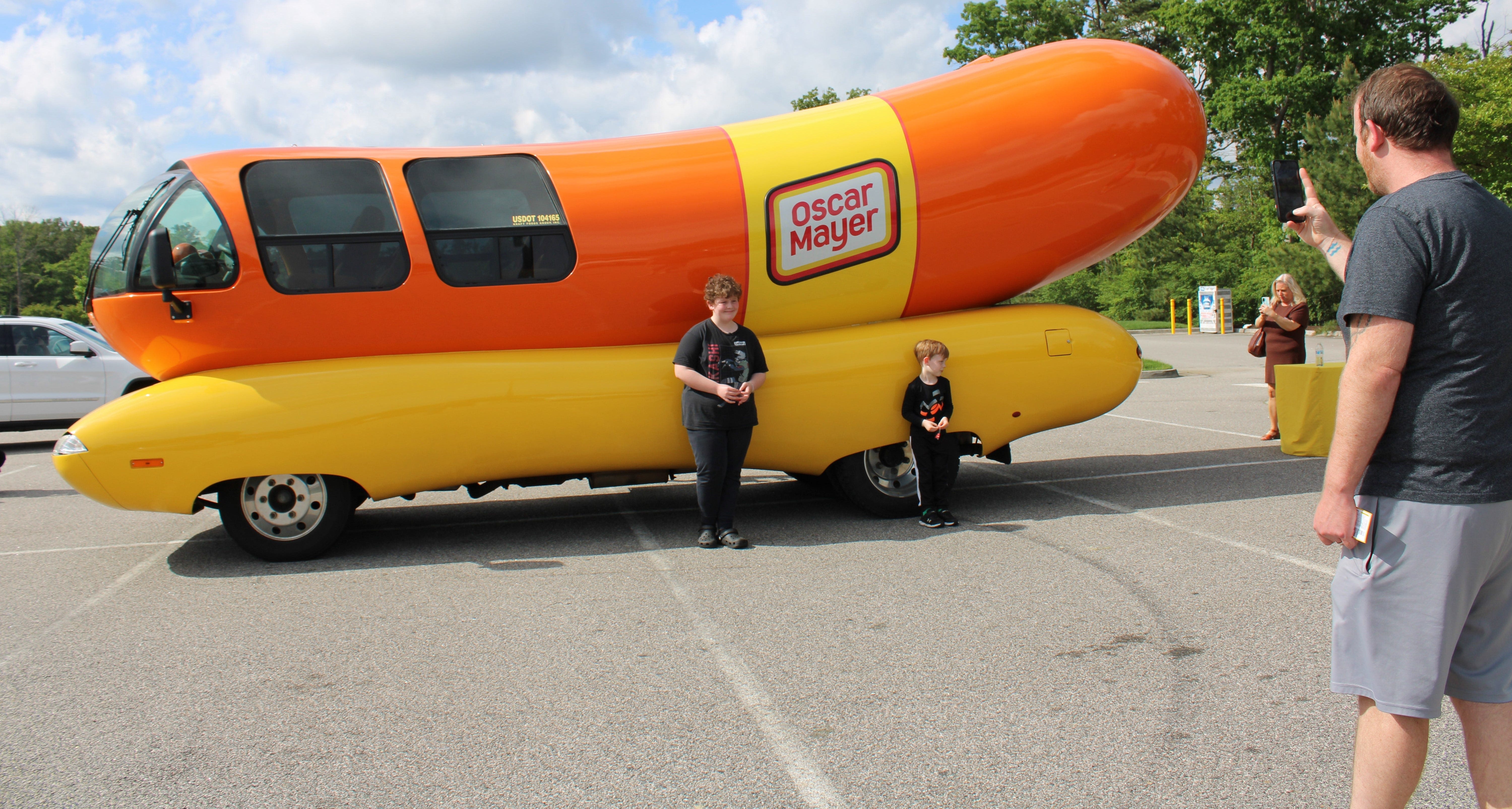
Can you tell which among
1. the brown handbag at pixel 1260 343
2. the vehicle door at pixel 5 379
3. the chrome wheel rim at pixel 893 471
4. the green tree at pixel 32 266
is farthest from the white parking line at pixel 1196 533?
the green tree at pixel 32 266

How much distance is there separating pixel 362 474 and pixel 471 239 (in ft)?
5.19

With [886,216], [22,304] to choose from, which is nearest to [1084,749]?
[886,216]

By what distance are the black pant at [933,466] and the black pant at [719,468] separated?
1142mm

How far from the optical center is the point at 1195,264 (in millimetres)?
44812

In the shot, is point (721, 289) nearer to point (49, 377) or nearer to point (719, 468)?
point (719, 468)

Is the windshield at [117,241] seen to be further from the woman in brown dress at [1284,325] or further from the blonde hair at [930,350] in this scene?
the woman in brown dress at [1284,325]

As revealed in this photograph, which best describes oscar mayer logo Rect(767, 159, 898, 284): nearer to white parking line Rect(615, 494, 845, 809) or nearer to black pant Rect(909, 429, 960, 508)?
black pant Rect(909, 429, 960, 508)

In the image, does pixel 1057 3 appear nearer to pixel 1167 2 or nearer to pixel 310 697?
pixel 1167 2

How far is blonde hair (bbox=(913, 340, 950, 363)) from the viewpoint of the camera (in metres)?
6.66

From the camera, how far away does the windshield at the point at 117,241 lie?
6.25m

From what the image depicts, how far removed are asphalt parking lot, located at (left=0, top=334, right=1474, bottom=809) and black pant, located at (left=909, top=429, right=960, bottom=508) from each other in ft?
0.83

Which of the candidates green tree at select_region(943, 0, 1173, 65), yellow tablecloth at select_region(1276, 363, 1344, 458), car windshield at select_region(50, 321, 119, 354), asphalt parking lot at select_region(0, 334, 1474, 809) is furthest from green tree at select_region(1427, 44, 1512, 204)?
car windshield at select_region(50, 321, 119, 354)

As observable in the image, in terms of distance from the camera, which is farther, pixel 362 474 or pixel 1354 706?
pixel 362 474

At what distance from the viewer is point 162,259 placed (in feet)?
19.3
